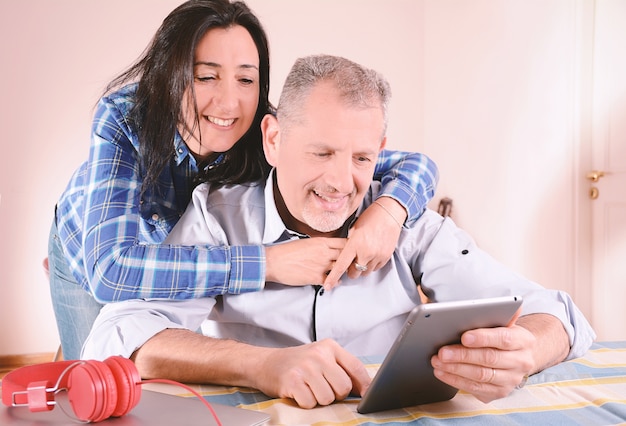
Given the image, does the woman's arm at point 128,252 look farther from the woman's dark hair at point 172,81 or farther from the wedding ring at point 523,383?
the wedding ring at point 523,383

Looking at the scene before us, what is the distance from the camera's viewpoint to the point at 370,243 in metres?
1.33

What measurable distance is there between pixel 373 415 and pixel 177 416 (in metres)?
0.26

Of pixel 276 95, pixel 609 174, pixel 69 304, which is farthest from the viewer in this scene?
pixel 276 95

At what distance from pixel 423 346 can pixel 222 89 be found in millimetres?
946

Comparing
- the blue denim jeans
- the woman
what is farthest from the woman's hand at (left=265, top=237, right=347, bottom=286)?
the blue denim jeans

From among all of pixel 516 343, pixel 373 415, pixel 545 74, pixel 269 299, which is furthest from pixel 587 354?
pixel 545 74

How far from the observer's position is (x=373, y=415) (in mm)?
865

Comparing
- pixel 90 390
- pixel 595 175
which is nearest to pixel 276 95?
pixel 595 175

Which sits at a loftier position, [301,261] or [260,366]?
[301,261]

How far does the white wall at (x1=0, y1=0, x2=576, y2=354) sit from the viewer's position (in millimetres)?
3770

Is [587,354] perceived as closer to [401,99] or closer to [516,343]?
[516,343]

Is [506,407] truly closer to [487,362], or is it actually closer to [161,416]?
[487,362]

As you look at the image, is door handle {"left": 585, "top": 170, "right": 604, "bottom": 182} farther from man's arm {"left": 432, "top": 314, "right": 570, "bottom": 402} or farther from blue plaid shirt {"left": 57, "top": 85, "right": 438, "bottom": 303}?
man's arm {"left": 432, "top": 314, "right": 570, "bottom": 402}

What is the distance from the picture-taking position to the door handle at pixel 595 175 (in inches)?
139
